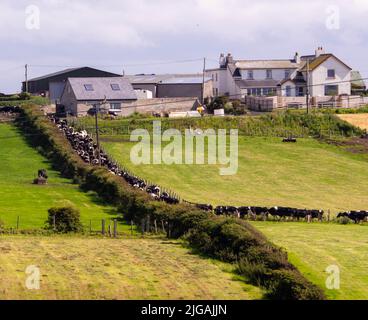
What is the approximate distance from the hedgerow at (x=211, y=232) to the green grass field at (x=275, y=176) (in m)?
5.50

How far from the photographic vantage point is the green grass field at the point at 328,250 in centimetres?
3525

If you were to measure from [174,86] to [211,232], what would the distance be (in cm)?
7908

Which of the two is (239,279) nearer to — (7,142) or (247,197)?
(247,197)

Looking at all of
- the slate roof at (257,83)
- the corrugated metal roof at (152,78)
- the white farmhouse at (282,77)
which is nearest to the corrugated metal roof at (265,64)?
the white farmhouse at (282,77)

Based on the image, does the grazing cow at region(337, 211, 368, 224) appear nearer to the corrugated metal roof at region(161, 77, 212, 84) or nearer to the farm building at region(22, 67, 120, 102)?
the corrugated metal roof at region(161, 77, 212, 84)

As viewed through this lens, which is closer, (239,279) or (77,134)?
(239,279)

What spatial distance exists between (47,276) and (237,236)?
26.3 feet

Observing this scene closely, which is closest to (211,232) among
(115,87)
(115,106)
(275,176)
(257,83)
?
(275,176)

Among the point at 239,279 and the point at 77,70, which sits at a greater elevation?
the point at 77,70

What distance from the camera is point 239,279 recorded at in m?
36.2

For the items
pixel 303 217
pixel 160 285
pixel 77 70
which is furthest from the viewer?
pixel 77 70

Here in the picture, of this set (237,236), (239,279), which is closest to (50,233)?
(237,236)

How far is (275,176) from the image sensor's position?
7712 cm

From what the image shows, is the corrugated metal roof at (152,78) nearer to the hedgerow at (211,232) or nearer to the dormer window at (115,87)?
the dormer window at (115,87)
